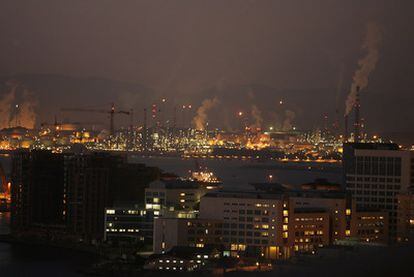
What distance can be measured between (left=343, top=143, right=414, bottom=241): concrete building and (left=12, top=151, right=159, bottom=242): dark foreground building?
3.12 meters

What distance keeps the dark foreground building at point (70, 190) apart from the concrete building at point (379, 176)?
3.12 meters

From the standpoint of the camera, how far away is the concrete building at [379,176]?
17.4m

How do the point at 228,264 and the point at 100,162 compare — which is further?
the point at 100,162

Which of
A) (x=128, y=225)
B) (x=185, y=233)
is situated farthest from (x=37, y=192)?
(x=185, y=233)

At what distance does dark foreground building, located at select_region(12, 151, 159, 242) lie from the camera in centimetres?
1869

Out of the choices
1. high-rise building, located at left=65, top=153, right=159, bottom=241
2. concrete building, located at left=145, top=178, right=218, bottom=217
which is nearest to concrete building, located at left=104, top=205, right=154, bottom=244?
concrete building, located at left=145, top=178, right=218, bottom=217

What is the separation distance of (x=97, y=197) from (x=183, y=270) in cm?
565

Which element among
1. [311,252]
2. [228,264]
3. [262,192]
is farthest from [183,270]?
[262,192]

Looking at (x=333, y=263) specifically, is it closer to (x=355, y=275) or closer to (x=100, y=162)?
(x=355, y=275)

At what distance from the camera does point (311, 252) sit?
14.1m

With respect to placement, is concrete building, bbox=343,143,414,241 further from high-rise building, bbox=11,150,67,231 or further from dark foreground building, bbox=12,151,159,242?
high-rise building, bbox=11,150,67,231

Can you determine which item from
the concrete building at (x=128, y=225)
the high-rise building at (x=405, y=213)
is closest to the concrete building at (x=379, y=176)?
the high-rise building at (x=405, y=213)

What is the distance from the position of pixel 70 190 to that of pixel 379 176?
4.67 m

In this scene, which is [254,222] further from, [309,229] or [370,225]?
[370,225]
